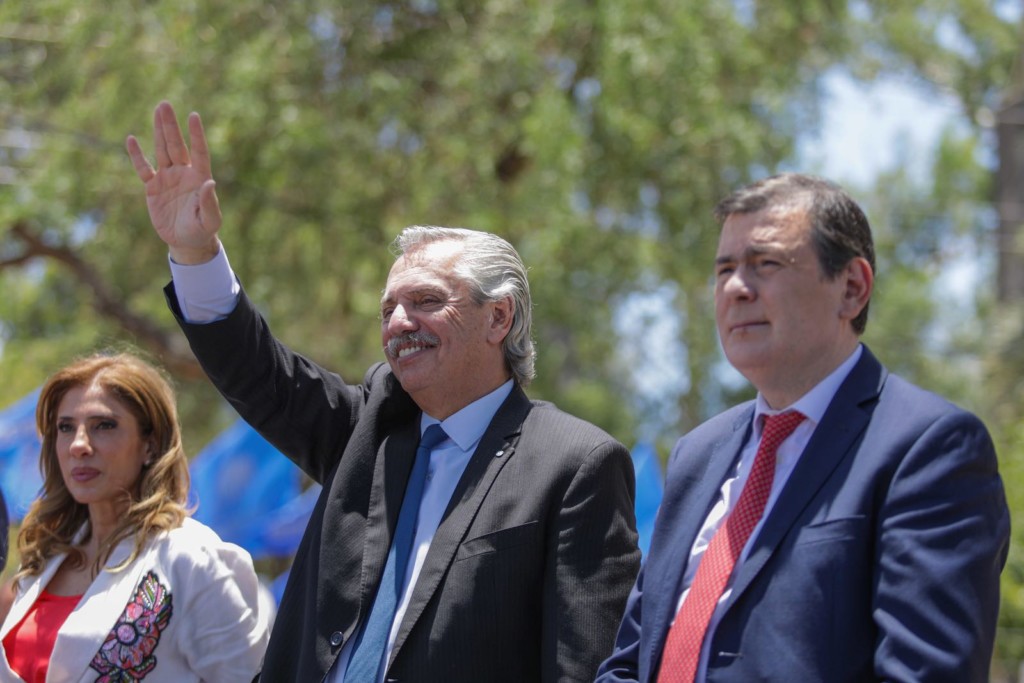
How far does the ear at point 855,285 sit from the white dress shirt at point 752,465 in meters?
0.09

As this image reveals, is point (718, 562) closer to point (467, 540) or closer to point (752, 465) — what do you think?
point (752, 465)

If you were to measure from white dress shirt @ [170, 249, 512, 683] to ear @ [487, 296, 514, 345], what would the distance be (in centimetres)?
14

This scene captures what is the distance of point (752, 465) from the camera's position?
2686 millimetres

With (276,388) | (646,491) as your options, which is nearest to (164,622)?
(276,388)

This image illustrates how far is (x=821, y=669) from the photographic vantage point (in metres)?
2.34

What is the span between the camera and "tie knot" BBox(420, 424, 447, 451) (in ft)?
10.8

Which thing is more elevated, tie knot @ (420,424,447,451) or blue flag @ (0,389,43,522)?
tie knot @ (420,424,447,451)

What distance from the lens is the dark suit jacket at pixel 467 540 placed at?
294 cm

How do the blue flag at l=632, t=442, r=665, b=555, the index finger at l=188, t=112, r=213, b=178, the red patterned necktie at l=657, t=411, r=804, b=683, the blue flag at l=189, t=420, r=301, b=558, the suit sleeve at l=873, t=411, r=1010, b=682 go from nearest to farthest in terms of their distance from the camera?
the suit sleeve at l=873, t=411, r=1010, b=682 → the red patterned necktie at l=657, t=411, r=804, b=683 → the index finger at l=188, t=112, r=213, b=178 → the blue flag at l=632, t=442, r=665, b=555 → the blue flag at l=189, t=420, r=301, b=558

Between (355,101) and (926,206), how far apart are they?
12179 mm

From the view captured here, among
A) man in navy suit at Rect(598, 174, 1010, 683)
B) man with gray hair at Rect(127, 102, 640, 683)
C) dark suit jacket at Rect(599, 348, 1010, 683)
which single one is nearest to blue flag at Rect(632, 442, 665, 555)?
man with gray hair at Rect(127, 102, 640, 683)

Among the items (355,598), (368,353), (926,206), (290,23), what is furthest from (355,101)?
(926,206)

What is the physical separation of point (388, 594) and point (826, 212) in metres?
1.32

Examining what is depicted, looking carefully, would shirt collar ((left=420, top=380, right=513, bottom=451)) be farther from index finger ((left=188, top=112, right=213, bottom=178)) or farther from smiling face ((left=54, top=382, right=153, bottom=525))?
smiling face ((left=54, top=382, right=153, bottom=525))
